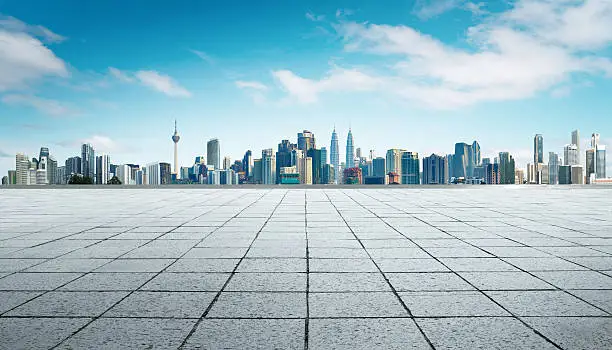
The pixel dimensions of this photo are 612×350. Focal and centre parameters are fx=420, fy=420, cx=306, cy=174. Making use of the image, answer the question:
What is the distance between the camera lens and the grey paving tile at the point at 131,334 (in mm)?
3373

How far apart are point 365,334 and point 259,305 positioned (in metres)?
1.22

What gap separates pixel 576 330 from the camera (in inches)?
145

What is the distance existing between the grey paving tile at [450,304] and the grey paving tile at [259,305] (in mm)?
1145

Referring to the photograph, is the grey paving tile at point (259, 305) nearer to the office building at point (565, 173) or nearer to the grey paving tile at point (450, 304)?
the grey paving tile at point (450, 304)

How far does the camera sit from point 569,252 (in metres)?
7.08

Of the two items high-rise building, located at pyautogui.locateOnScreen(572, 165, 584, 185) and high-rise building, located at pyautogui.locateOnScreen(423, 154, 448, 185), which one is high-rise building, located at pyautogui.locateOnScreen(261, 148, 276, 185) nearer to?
high-rise building, located at pyautogui.locateOnScreen(423, 154, 448, 185)

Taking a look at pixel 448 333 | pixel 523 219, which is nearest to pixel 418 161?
pixel 523 219

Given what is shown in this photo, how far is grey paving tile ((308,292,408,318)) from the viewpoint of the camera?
13.3 ft

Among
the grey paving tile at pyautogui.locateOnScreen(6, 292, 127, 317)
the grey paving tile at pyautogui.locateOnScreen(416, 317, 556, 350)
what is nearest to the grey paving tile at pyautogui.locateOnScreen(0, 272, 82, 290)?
the grey paving tile at pyautogui.locateOnScreen(6, 292, 127, 317)

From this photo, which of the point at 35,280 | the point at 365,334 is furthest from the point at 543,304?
the point at 35,280

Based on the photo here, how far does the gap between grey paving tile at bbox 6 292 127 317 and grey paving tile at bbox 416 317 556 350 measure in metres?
3.17

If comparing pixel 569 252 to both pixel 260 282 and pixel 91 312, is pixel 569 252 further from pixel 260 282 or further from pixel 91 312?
pixel 91 312

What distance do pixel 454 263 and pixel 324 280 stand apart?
7.18ft

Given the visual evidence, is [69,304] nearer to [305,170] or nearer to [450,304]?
[450,304]
